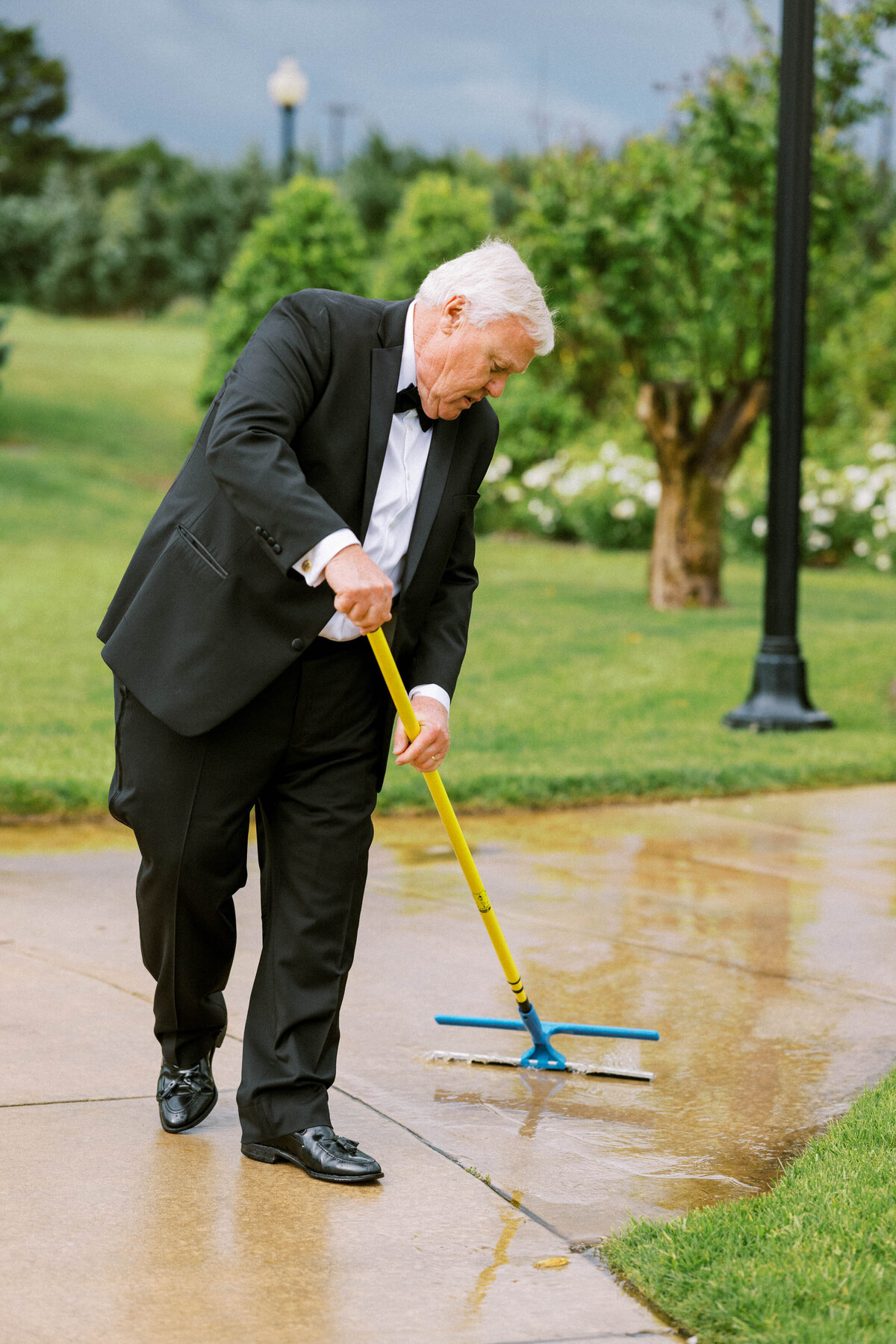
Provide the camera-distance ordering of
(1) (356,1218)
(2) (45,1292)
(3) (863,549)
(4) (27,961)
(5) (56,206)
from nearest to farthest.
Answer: (2) (45,1292), (1) (356,1218), (4) (27,961), (3) (863,549), (5) (56,206)

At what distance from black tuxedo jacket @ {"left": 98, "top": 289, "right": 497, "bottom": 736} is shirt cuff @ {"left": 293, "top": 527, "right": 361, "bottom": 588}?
4 centimetres

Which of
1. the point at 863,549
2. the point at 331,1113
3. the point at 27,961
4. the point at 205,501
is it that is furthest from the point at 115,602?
the point at 863,549

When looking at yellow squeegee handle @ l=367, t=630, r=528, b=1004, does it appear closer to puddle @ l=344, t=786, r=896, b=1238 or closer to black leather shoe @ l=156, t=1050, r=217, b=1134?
puddle @ l=344, t=786, r=896, b=1238

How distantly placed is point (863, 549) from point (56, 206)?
79.6 feet

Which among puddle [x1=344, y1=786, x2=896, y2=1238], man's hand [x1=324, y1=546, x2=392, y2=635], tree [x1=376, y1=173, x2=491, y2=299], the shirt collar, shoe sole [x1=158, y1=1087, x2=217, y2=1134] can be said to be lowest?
puddle [x1=344, y1=786, x2=896, y2=1238]

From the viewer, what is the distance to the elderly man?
3.05 m

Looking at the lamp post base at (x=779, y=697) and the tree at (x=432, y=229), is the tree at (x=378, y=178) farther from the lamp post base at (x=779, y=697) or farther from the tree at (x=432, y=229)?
the lamp post base at (x=779, y=697)

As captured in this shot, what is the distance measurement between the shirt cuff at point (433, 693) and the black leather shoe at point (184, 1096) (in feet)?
3.00

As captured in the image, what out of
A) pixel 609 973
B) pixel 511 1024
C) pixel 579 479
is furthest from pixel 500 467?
pixel 511 1024

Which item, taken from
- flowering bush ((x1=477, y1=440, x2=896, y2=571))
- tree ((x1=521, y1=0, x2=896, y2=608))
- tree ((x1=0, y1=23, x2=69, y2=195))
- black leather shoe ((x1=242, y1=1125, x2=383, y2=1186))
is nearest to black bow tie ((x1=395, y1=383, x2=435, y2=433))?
black leather shoe ((x1=242, y1=1125, x2=383, y2=1186))

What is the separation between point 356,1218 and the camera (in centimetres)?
294

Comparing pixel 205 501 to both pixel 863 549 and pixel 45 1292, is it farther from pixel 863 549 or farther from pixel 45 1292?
pixel 863 549

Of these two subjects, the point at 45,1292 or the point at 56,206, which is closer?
the point at 45,1292

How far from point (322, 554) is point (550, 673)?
7312 mm
